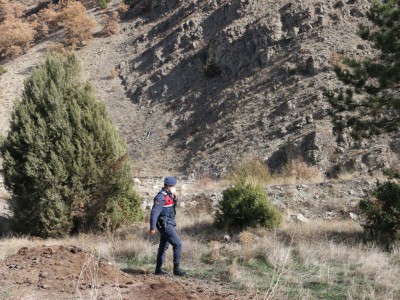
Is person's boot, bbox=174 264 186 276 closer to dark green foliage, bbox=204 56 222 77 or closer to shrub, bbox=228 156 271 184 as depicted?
shrub, bbox=228 156 271 184

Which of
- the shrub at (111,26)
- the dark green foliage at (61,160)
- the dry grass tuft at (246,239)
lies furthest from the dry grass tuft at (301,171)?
the shrub at (111,26)

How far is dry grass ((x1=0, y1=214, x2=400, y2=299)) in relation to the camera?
5.94m

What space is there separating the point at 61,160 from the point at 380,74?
28.1 feet

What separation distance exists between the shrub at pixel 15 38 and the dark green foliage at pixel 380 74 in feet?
135

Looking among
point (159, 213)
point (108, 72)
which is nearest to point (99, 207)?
point (159, 213)

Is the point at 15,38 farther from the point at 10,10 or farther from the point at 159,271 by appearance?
the point at 159,271

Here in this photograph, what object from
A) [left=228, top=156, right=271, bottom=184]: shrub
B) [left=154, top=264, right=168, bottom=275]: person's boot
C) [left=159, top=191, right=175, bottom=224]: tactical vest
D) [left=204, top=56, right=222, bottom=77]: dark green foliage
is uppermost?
[left=204, top=56, right=222, bottom=77]: dark green foliage

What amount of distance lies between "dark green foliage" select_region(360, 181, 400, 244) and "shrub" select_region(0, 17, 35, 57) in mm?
42131

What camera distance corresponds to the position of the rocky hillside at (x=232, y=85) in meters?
22.0

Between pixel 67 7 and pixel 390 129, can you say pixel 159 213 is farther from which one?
pixel 67 7

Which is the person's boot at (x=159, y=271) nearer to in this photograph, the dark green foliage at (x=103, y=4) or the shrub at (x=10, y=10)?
the dark green foliage at (x=103, y=4)

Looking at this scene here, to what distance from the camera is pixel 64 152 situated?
12000 millimetres

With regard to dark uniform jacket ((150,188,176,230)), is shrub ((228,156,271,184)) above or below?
above

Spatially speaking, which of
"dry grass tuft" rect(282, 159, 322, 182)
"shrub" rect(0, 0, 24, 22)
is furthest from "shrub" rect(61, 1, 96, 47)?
"dry grass tuft" rect(282, 159, 322, 182)
